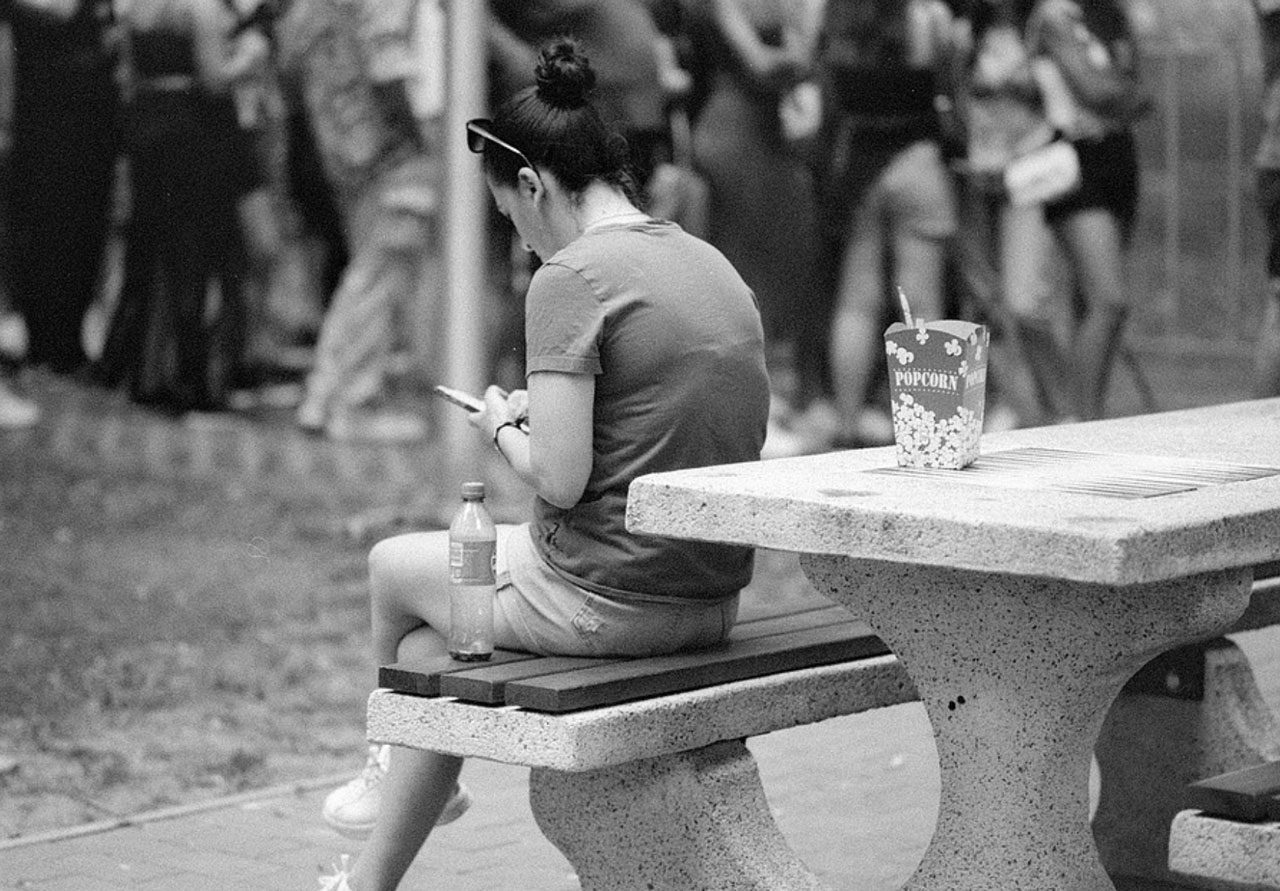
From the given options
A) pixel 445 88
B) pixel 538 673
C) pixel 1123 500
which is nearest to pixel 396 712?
pixel 538 673

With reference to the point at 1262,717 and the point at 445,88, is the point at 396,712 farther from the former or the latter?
the point at 445,88

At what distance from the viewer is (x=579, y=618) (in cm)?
436

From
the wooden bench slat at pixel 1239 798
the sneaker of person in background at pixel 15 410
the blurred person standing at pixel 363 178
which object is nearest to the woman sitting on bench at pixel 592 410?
the wooden bench slat at pixel 1239 798

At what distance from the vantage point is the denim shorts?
4.36 metres

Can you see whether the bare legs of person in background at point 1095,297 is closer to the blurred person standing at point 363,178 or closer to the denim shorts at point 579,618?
the blurred person standing at point 363,178

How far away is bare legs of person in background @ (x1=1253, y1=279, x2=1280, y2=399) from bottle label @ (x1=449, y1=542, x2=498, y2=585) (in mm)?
5337

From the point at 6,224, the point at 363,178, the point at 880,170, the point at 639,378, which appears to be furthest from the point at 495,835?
the point at 6,224

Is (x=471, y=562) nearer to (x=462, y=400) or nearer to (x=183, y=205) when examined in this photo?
(x=462, y=400)

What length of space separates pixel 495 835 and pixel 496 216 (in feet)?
15.6

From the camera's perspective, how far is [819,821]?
5.73m

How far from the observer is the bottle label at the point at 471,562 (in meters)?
4.32

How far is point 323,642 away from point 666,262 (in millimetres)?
3615

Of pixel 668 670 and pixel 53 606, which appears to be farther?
pixel 53 606

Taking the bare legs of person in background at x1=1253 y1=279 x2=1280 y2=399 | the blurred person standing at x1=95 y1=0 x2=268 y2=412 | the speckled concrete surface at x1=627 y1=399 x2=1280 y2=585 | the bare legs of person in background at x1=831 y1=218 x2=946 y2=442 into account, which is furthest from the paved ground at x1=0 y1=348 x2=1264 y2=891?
the blurred person standing at x1=95 y1=0 x2=268 y2=412
